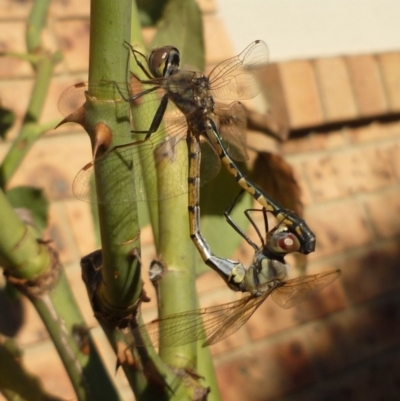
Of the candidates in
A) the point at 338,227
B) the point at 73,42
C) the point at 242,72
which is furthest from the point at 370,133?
the point at 242,72

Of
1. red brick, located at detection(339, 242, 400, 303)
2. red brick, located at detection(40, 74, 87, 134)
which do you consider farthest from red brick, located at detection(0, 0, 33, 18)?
red brick, located at detection(339, 242, 400, 303)

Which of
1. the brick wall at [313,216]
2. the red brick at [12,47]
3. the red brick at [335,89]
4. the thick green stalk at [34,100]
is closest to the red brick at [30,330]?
the brick wall at [313,216]

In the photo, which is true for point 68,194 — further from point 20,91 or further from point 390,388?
point 390,388

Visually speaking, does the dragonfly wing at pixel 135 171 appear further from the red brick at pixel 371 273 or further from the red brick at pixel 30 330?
the red brick at pixel 371 273

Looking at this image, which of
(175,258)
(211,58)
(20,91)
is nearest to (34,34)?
(175,258)

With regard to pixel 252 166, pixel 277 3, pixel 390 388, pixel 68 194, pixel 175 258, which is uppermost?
pixel 277 3
